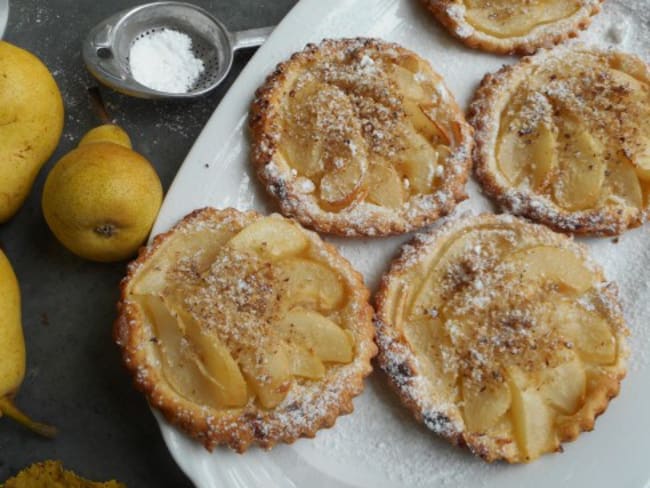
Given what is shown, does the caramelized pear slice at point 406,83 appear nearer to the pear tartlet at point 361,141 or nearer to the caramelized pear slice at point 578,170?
the pear tartlet at point 361,141

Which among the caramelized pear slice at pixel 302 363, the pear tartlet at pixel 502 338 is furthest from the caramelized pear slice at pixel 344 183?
the caramelized pear slice at pixel 302 363

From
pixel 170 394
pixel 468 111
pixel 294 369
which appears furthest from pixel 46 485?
pixel 468 111

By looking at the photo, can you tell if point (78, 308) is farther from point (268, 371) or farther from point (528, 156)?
point (528, 156)

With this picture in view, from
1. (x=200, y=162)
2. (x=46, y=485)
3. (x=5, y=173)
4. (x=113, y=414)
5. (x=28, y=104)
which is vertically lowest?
(x=46, y=485)

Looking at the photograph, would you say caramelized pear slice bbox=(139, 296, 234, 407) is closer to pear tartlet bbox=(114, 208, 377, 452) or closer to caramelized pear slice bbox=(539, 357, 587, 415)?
pear tartlet bbox=(114, 208, 377, 452)

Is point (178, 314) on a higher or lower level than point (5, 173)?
higher

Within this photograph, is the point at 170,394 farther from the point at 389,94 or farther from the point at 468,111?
the point at 468,111

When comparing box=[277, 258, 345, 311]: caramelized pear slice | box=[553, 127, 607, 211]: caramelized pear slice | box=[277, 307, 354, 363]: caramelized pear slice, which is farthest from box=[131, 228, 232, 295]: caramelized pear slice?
box=[553, 127, 607, 211]: caramelized pear slice
